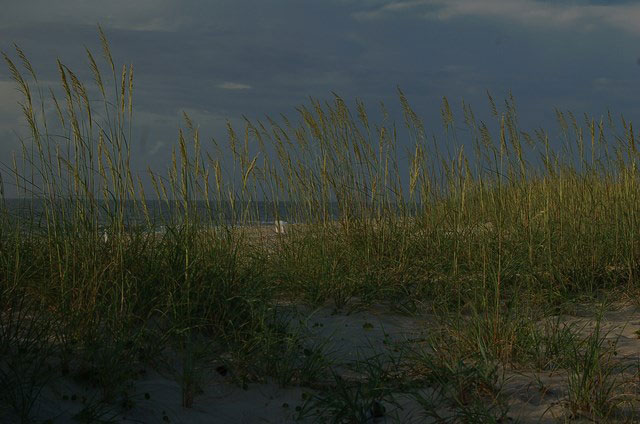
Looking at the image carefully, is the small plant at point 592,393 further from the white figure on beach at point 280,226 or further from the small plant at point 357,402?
the white figure on beach at point 280,226

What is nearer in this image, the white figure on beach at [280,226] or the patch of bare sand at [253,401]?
the patch of bare sand at [253,401]

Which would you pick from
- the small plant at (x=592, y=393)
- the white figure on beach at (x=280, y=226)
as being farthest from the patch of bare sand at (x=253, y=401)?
the white figure on beach at (x=280, y=226)

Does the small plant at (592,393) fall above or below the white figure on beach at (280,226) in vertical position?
below

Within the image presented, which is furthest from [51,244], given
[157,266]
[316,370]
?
[316,370]

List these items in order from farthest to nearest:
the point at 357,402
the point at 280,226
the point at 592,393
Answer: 1. the point at 280,226
2. the point at 357,402
3. the point at 592,393

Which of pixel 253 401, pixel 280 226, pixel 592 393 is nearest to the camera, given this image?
pixel 592 393

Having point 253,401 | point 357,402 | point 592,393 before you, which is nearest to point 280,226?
point 253,401

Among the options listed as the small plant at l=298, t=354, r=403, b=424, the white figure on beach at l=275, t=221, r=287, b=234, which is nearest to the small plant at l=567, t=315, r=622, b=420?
the small plant at l=298, t=354, r=403, b=424

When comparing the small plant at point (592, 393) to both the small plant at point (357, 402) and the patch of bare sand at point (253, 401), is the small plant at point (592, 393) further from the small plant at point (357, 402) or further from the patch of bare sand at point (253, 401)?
the small plant at point (357, 402)

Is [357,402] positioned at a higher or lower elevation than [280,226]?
lower

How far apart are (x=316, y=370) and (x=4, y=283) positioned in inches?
67.4

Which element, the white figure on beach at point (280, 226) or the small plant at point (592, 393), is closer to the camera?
the small plant at point (592, 393)

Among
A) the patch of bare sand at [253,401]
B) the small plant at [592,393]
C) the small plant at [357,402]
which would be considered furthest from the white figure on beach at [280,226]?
the small plant at [592,393]

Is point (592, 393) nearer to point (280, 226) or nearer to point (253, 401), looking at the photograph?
point (253, 401)
